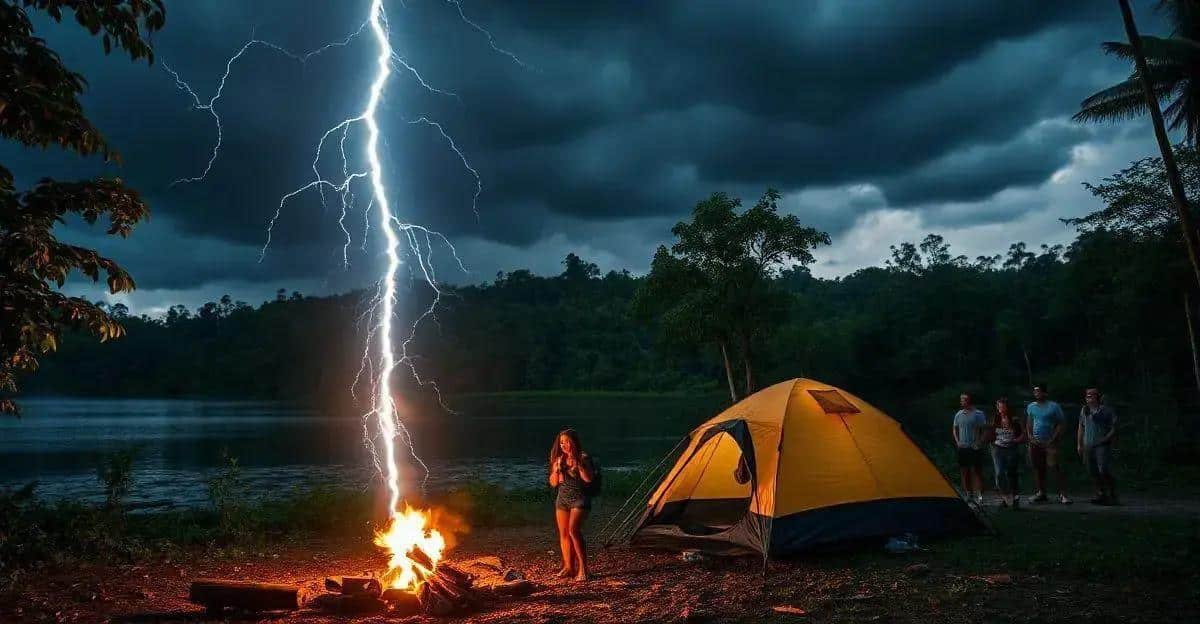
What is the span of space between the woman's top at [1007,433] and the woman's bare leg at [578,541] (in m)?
7.86

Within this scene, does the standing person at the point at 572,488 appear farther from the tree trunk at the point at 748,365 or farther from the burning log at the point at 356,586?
the tree trunk at the point at 748,365

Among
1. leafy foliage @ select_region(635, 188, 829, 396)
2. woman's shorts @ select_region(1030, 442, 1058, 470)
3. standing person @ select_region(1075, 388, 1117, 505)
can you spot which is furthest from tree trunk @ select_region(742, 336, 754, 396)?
standing person @ select_region(1075, 388, 1117, 505)

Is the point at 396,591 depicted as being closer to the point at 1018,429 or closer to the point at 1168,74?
the point at 1018,429

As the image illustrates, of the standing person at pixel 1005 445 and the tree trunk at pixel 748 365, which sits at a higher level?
the tree trunk at pixel 748 365

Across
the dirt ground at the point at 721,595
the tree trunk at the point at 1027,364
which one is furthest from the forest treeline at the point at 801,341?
the dirt ground at the point at 721,595

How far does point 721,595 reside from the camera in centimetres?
815

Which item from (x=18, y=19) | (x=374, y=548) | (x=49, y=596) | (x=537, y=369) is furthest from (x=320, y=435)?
(x=537, y=369)

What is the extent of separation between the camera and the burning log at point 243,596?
765 cm

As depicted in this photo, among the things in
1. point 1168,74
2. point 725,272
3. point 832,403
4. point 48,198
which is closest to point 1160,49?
point 1168,74

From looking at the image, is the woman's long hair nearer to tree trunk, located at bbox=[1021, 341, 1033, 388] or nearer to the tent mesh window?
the tent mesh window

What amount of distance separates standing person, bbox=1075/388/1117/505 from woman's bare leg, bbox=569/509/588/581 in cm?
846

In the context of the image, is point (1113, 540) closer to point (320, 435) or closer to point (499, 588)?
point (499, 588)

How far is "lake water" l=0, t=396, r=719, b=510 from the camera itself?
1000 inches

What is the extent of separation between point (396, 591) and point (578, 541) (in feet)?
6.68
